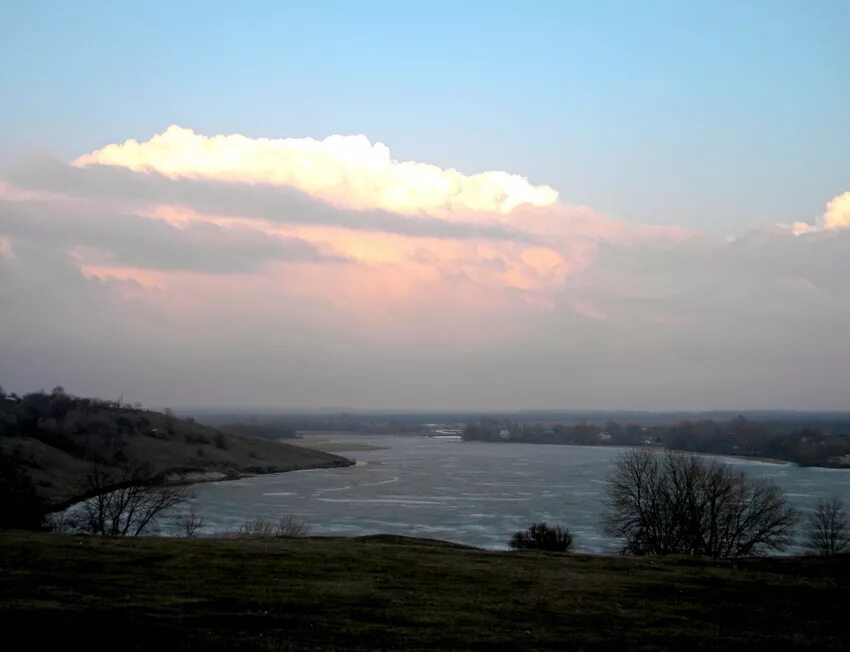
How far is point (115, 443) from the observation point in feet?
280

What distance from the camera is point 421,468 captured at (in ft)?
271

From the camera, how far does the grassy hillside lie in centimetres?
7100

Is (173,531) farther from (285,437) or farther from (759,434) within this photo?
(285,437)

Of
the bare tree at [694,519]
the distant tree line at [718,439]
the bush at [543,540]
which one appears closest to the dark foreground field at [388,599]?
the bush at [543,540]

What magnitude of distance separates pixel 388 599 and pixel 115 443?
7946cm

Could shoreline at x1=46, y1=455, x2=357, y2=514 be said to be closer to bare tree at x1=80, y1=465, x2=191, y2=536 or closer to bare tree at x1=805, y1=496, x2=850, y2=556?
bare tree at x1=80, y1=465, x2=191, y2=536

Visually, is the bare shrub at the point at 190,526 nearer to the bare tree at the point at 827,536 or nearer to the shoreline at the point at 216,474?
the shoreline at the point at 216,474

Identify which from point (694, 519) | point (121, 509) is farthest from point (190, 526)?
point (694, 519)

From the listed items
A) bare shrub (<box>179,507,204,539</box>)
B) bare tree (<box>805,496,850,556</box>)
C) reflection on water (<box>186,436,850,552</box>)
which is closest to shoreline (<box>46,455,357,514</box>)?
reflection on water (<box>186,436,850,552</box>)

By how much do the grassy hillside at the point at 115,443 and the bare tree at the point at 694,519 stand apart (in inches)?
1703

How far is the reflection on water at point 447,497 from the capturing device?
39.7 m

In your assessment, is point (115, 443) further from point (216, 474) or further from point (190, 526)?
point (190, 526)

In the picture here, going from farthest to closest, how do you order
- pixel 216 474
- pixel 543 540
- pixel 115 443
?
pixel 115 443
pixel 216 474
pixel 543 540

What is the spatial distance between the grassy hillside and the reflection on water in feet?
28.2
